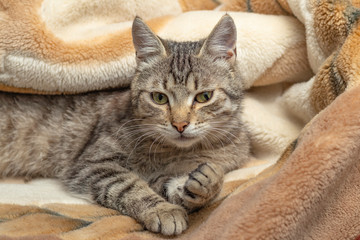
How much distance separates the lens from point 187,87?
5.11ft

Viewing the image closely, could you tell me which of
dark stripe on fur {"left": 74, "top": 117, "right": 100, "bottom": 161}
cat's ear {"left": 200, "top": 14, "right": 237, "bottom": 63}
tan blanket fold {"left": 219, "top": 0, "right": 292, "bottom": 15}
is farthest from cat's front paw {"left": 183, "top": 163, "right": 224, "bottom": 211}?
tan blanket fold {"left": 219, "top": 0, "right": 292, "bottom": 15}

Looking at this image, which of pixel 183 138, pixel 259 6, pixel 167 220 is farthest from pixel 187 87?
pixel 259 6

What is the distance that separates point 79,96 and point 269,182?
1217 mm

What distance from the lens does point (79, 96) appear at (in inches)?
80.7

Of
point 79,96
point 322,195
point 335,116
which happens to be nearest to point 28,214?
point 79,96

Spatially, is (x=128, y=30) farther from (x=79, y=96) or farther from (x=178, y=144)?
(x=178, y=144)

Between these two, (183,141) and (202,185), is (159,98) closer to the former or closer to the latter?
(183,141)

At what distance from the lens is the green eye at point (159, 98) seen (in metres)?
1.60

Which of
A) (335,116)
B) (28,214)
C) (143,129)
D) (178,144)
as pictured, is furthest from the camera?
(143,129)

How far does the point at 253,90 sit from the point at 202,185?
1075 millimetres

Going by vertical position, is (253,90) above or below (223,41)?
below

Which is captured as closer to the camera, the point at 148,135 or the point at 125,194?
the point at 125,194

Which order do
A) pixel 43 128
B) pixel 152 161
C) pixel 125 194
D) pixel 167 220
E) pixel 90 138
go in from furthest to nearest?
pixel 43 128
pixel 90 138
pixel 152 161
pixel 125 194
pixel 167 220

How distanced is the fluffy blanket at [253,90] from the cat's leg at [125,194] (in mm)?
43
